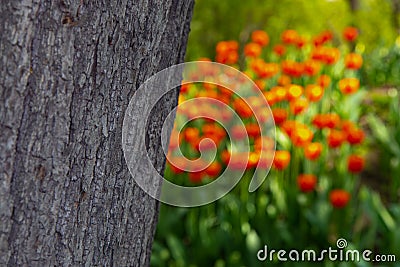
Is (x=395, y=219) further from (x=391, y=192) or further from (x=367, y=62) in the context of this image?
(x=367, y=62)

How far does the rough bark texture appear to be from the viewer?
0.96m

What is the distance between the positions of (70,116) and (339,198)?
1.59m

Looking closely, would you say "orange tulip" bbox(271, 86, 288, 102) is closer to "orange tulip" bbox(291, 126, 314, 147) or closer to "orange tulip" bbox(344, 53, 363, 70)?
"orange tulip" bbox(291, 126, 314, 147)

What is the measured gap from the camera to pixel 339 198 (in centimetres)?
243

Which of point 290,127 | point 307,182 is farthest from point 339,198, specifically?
point 290,127

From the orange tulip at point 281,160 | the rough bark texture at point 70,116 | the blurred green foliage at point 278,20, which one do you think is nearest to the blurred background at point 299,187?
the orange tulip at point 281,160

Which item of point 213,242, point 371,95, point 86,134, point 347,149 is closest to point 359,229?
point 347,149

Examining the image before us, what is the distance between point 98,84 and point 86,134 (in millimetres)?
79

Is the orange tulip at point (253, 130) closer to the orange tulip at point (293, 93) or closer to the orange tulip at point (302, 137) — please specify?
the orange tulip at point (302, 137)

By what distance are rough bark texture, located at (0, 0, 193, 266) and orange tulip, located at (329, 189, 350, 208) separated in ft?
4.60

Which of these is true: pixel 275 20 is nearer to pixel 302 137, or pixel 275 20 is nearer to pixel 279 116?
pixel 279 116

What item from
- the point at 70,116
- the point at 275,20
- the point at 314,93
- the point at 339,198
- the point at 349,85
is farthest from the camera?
the point at 275,20

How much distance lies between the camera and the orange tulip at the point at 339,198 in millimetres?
2428

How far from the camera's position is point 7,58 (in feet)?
3.11
